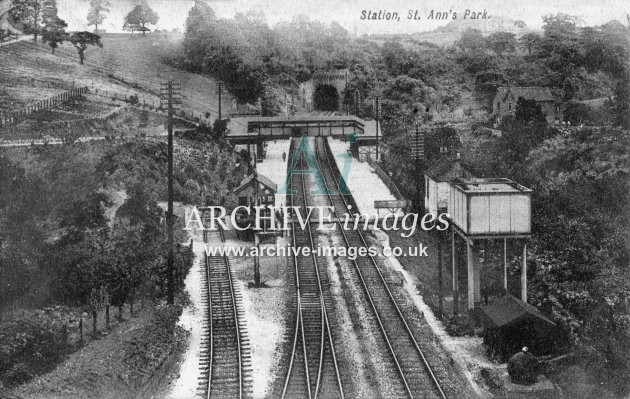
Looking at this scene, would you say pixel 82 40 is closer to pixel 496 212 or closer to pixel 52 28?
pixel 52 28

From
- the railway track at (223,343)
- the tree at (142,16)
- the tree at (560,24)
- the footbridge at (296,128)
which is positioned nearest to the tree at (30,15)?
the tree at (142,16)

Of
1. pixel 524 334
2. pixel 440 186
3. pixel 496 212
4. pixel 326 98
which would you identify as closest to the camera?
pixel 524 334

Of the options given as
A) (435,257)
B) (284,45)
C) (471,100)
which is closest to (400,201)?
(435,257)

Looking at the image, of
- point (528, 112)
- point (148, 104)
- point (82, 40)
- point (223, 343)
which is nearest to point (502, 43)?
point (528, 112)

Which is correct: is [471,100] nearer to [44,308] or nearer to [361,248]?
[361,248]

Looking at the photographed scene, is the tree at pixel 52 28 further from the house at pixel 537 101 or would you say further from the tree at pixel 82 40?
the house at pixel 537 101

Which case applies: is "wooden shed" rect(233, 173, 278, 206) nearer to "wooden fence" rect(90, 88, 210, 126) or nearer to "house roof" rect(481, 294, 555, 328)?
"house roof" rect(481, 294, 555, 328)
